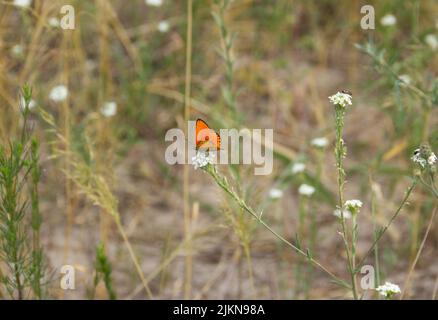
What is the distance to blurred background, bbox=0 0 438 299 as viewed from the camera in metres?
2.99

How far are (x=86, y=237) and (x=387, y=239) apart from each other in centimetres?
123

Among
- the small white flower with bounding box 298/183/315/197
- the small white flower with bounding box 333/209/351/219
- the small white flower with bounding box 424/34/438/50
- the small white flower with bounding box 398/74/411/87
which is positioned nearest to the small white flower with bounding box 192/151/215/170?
the small white flower with bounding box 333/209/351/219

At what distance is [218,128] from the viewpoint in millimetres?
3457

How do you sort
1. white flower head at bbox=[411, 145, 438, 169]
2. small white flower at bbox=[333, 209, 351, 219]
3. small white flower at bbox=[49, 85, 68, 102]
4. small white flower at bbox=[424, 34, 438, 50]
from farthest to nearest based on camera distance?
small white flower at bbox=[424, 34, 438, 50]
small white flower at bbox=[49, 85, 68, 102]
small white flower at bbox=[333, 209, 351, 219]
white flower head at bbox=[411, 145, 438, 169]

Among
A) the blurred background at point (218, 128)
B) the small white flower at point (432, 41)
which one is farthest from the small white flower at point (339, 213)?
the small white flower at point (432, 41)

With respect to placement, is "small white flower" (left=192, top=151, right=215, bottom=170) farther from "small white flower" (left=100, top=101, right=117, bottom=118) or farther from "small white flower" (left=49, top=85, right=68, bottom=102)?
"small white flower" (left=100, top=101, right=117, bottom=118)

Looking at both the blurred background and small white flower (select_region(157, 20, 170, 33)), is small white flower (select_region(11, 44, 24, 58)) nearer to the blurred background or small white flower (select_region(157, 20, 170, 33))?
the blurred background

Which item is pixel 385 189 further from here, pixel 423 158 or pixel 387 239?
pixel 423 158

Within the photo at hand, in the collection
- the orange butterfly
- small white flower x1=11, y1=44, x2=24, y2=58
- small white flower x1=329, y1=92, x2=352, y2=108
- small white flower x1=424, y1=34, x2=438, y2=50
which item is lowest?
the orange butterfly

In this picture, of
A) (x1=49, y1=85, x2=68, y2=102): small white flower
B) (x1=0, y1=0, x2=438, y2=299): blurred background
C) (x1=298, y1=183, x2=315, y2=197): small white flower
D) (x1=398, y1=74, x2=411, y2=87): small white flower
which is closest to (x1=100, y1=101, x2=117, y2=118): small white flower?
(x1=0, y1=0, x2=438, y2=299): blurred background

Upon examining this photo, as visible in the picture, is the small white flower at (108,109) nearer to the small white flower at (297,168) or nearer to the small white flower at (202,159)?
the small white flower at (297,168)

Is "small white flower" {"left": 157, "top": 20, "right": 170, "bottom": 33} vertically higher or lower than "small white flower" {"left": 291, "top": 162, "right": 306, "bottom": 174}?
higher

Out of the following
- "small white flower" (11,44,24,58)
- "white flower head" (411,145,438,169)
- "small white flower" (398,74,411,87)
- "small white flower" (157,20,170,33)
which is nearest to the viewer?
"white flower head" (411,145,438,169)

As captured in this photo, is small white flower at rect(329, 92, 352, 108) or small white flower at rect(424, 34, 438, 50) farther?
small white flower at rect(424, 34, 438, 50)
